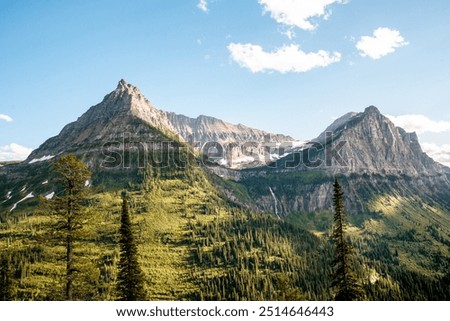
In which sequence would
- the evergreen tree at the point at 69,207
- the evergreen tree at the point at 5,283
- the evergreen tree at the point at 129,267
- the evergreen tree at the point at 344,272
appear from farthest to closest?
1. the evergreen tree at the point at 5,283
2. the evergreen tree at the point at 129,267
3. the evergreen tree at the point at 344,272
4. the evergreen tree at the point at 69,207

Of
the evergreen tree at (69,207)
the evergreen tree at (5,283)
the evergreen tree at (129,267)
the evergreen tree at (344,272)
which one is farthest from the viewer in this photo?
the evergreen tree at (5,283)

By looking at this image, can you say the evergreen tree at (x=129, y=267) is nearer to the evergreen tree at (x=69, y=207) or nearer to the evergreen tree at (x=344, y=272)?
the evergreen tree at (x=69, y=207)

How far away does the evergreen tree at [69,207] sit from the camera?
101 feet

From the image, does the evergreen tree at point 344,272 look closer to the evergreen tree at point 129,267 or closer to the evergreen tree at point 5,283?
the evergreen tree at point 129,267

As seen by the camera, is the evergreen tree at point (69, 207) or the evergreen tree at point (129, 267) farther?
the evergreen tree at point (129, 267)

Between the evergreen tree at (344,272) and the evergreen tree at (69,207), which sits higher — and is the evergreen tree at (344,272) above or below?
below

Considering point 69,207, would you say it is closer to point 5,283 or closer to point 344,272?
point 344,272

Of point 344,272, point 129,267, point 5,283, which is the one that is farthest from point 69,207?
point 5,283

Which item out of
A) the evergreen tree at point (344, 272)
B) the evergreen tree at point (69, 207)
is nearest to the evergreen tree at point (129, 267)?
the evergreen tree at point (69, 207)

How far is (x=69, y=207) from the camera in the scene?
31203 mm

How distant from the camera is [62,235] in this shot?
30.6 m
